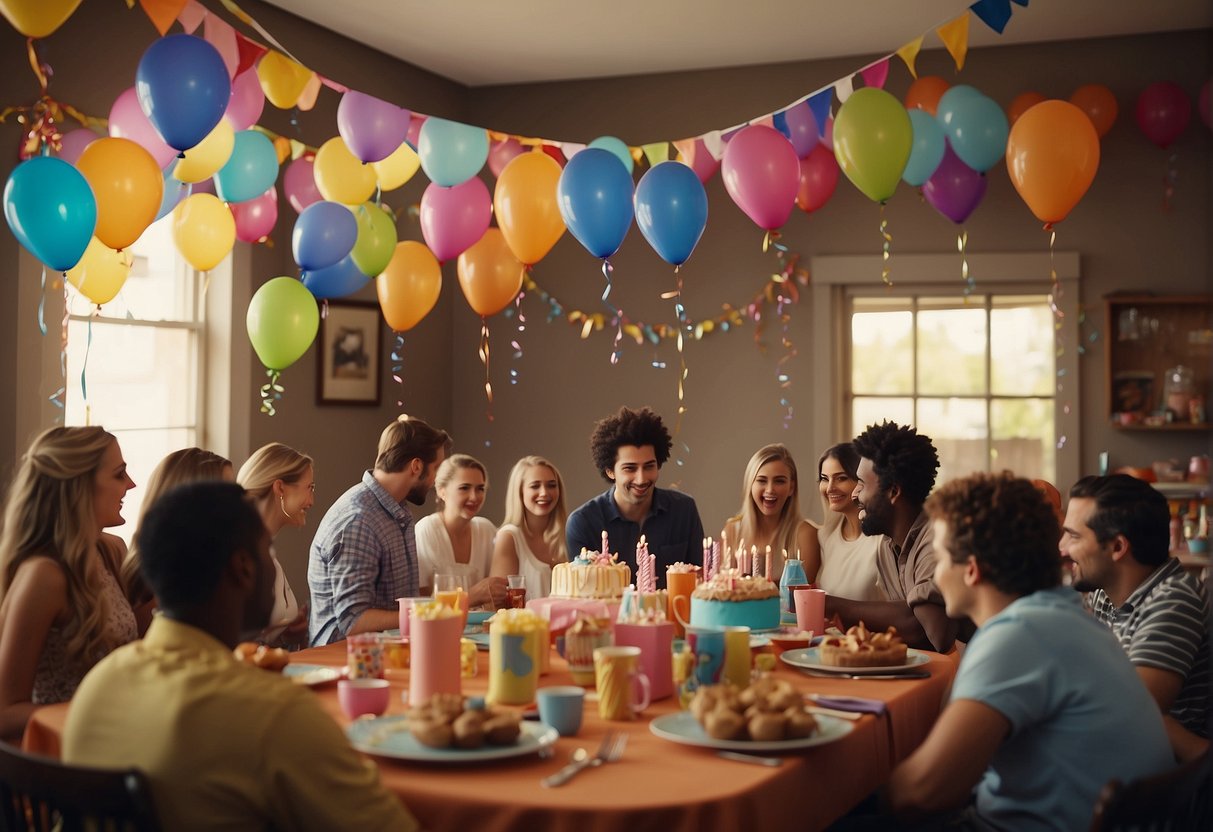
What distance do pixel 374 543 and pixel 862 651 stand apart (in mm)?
1486

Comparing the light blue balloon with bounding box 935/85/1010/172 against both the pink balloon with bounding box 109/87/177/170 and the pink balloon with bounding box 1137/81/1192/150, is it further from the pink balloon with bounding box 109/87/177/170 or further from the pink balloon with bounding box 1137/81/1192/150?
the pink balloon with bounding box 109/87/177/170

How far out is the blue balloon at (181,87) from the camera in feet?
10.4

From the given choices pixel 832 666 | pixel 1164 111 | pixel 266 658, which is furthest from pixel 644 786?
pixel 1164 111

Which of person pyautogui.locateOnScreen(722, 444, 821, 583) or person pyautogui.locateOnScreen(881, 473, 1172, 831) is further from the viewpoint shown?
person pyautogui.locateOnScreen(722, 444, 821, 583)

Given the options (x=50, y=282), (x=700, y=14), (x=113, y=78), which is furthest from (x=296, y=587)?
(x=700, y=14)

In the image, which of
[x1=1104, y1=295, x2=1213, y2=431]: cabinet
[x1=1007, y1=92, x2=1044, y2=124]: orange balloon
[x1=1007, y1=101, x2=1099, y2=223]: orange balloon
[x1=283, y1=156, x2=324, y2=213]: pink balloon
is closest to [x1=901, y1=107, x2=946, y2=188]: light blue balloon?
[x1=1007, y1=101, x2=1099, y2=223]: orange balloon

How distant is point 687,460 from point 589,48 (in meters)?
1.95

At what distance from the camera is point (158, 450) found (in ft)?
15.6

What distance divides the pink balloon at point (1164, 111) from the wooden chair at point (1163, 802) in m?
3.98

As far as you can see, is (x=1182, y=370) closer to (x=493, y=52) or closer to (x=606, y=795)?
(x=493, y=52)

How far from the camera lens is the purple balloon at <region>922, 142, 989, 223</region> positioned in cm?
475

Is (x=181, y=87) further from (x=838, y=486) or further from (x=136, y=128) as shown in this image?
(x=838, y=486)

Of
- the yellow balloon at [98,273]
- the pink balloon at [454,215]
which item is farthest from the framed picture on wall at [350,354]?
the yellow balloon at [98,273]

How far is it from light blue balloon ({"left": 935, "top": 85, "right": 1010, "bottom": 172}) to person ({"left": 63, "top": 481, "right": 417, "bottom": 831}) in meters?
3.59
